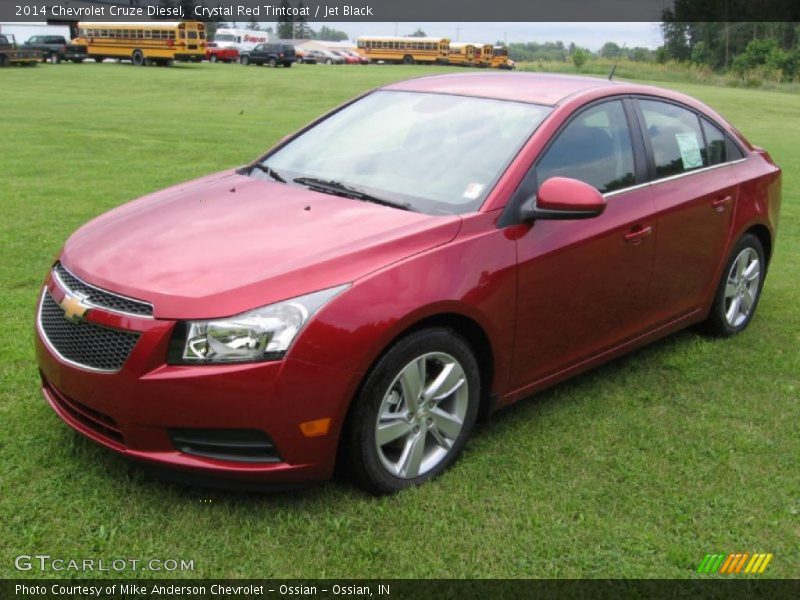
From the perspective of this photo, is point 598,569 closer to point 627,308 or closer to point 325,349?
point 325,349

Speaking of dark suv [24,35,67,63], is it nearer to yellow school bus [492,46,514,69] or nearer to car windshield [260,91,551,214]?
yellow school bus [492,46,514,69]

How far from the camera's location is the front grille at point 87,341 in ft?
9.96

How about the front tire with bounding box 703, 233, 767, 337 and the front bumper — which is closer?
the front bumper

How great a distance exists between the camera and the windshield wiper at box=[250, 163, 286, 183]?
14.0ft

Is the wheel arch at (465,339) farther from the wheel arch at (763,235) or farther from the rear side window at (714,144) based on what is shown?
the wheel arch at (763,235)

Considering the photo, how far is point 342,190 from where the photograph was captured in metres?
3.95

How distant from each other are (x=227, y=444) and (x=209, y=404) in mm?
183

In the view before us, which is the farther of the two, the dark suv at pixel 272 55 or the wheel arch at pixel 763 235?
the dark suv at pixel 272 55

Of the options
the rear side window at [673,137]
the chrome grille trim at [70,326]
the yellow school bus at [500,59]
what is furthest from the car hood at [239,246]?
the yellow school bus at [500,59]

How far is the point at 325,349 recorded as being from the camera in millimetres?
3016

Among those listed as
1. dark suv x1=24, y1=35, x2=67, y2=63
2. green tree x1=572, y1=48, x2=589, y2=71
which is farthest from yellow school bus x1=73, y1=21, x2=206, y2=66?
green tree x1=572, y1=48, x2=589, y2=71

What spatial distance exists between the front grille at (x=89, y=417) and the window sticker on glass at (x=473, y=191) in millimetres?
1749

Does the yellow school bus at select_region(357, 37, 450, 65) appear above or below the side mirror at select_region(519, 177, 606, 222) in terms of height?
above

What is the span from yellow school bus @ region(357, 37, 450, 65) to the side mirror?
6718 centimetres
